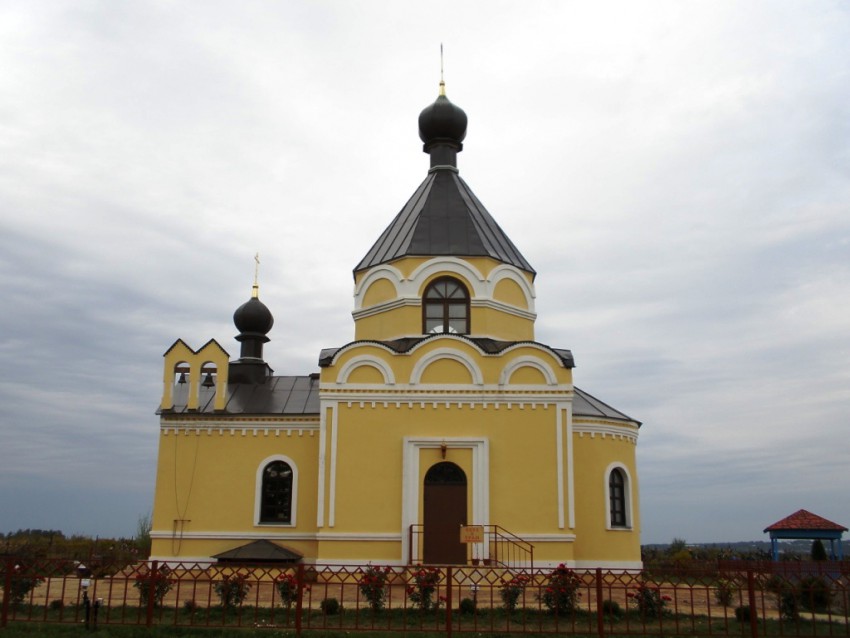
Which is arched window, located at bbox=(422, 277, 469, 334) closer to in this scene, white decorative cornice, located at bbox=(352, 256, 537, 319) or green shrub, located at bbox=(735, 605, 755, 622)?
white decorative cornice, located at bbox=(352, 256, 537, 319)

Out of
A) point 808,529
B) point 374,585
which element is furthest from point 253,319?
point 808,529

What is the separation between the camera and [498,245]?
1964 cm

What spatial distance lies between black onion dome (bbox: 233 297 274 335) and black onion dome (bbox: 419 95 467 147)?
260 inches

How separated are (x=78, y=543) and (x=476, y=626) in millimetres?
18175

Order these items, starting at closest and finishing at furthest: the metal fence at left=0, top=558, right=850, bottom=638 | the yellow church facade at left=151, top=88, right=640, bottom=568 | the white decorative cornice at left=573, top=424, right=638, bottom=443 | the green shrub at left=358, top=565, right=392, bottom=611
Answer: the metal fence at left=0, top=558, right=850, bottom=638
the green shrub at left=358, top=565, right=392, bottom=611
the yellow church facade at left=151, top=88, right=640, bottom=568
the white decorative cornice at left=573, top=424, right=638, bottom=443

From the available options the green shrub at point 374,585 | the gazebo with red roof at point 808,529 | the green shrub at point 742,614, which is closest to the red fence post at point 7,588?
the green shrub at point 374,585

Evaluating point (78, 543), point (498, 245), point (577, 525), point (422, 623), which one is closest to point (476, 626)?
point (422, 623)

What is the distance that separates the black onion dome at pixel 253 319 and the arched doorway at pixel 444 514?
777cm

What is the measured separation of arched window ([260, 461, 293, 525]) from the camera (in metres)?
18.6

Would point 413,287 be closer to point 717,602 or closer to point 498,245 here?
point 498,245

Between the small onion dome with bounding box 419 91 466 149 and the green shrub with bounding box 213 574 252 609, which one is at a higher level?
the small onion dome with bounding box 419 91 466 149

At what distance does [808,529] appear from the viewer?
2133cm

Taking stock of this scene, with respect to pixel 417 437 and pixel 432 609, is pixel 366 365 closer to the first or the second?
pixel 417 437

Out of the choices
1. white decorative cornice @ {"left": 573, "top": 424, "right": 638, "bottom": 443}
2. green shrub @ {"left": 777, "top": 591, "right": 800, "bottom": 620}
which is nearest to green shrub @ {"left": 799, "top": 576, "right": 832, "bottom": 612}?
green shrub @ {"left": 777, "top": 591, "right": 800, "bottom": 620}
